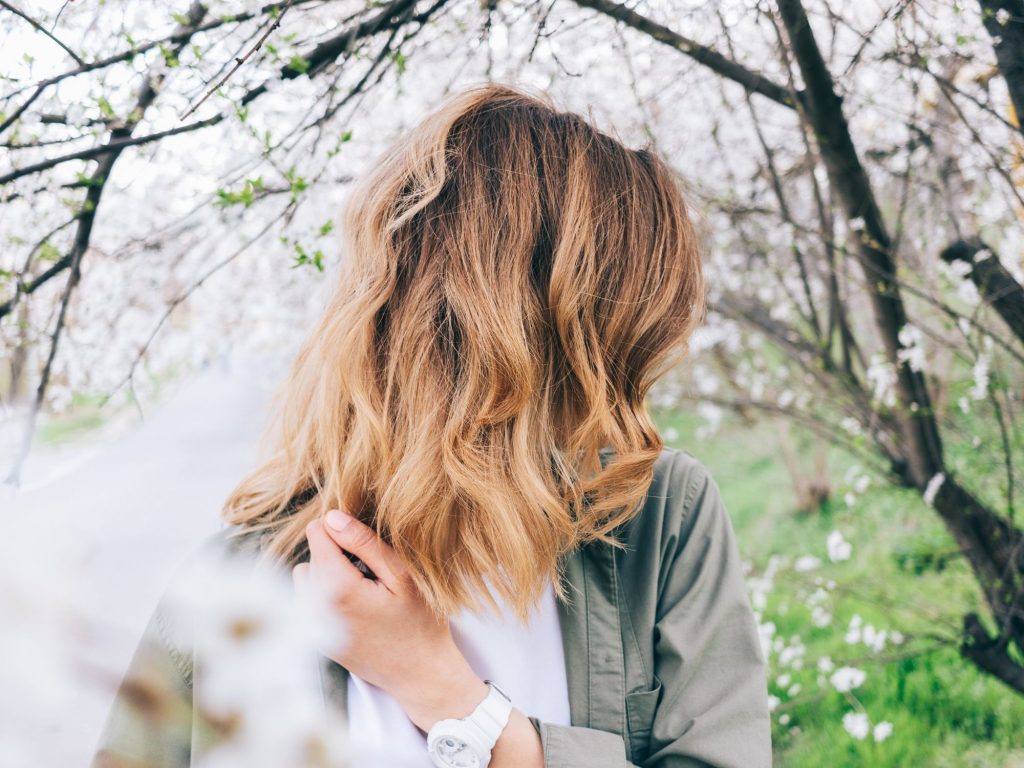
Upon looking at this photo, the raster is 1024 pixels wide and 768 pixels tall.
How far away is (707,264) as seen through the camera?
348cm

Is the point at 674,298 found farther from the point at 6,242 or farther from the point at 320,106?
the point at 6,242

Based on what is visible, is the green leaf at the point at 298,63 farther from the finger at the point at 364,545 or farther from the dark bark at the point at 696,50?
the finger at the point at 364,545

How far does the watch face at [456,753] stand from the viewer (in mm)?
987

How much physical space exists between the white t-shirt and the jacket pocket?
3.9 inches

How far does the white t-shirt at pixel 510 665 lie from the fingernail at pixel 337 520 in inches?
8.4

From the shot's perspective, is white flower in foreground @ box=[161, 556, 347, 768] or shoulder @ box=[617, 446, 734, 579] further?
shoulder @ box=[617, 446, 734, 579]

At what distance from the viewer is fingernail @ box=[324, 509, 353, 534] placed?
3.40 ft

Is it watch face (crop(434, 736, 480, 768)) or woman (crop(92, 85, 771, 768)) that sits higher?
woman (crop(92, 85, 771, 768))

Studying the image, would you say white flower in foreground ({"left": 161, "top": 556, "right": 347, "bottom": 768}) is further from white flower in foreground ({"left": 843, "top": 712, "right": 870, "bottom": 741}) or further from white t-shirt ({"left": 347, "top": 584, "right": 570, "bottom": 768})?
white flower in foreground ({"left": 843, "top": 712, "right": 870, "bottom": 741})

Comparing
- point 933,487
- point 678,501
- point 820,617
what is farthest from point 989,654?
point 678,501

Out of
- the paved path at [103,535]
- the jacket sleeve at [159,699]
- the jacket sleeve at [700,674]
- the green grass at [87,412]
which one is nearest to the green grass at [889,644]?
the jacket sleeve at [700,674]

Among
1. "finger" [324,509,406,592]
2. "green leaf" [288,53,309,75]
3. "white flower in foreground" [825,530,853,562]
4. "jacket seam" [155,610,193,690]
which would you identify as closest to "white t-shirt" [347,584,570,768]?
"finger" [324,509,406,592]

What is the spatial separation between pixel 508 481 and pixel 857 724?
2.15 meters

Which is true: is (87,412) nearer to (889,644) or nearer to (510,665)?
(510,665)
